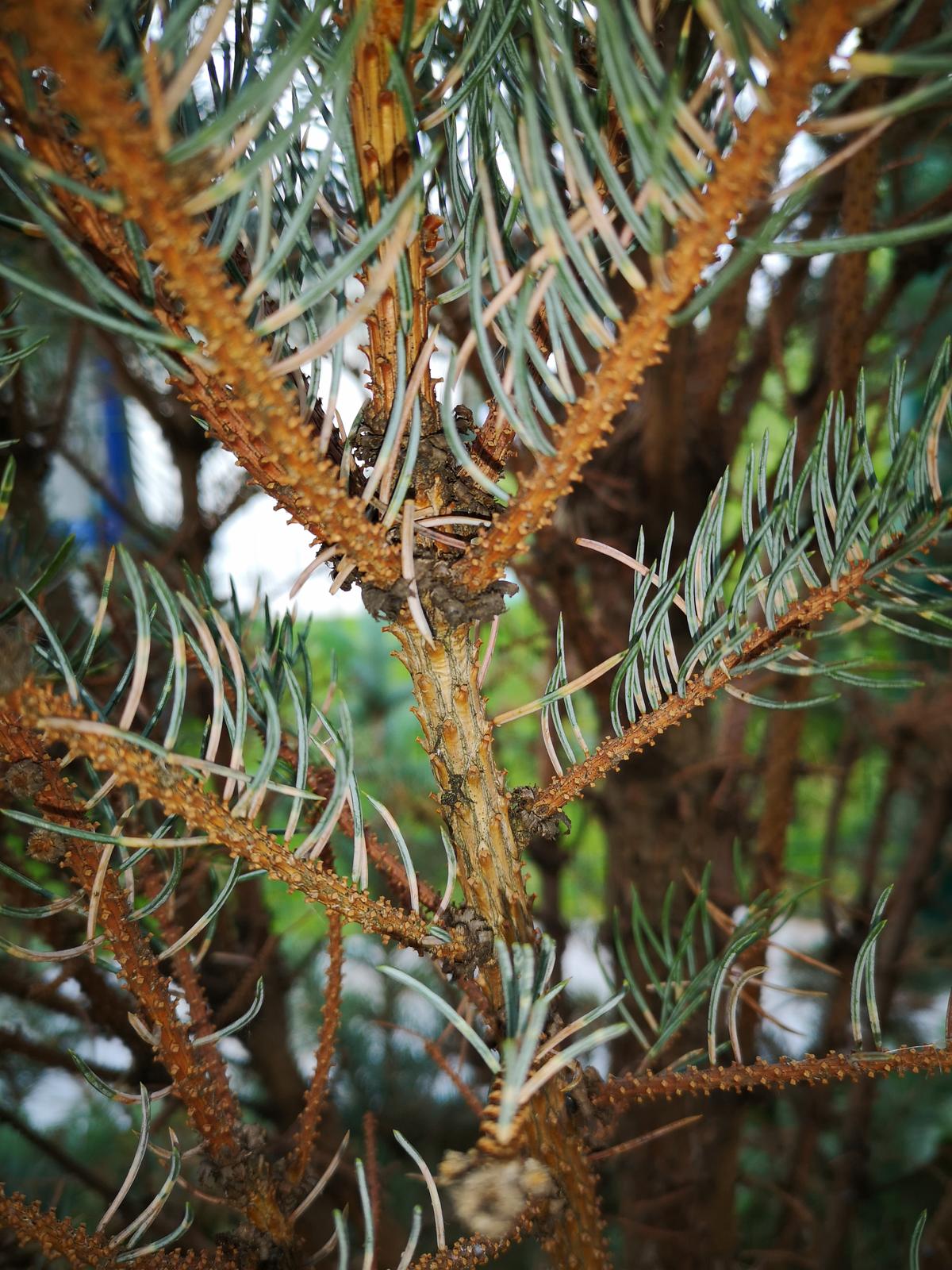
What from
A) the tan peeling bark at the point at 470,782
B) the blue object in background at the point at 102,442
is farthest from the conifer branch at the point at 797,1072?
the blue object in background at the point at 102,442

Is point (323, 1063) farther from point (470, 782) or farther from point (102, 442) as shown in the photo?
point (102, 442)

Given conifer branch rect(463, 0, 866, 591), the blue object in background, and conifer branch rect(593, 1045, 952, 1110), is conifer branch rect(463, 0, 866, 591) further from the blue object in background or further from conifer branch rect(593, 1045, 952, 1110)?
the blue object in background

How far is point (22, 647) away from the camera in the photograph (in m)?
0.17

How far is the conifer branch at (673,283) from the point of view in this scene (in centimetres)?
13

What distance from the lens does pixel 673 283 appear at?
0.50 feet

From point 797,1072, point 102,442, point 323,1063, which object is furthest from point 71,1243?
point 102,442

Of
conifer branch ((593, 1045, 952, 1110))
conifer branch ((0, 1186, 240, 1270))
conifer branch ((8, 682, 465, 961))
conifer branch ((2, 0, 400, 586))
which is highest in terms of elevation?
conifer branch ((2, 0, 400, 586))

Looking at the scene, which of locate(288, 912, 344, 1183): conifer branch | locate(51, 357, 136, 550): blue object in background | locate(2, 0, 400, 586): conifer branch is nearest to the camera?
locate(2, 0, 400, 586): conifer branch

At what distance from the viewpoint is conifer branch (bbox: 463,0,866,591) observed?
0.42 ft

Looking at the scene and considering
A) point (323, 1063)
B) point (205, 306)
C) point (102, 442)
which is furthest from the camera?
point (102, 442)

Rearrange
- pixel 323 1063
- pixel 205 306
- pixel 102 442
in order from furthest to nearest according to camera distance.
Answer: pixel 102 442 < pixel 323 1063 < pixel 205 306

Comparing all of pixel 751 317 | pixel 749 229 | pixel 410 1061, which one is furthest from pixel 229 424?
pixel 410 1061

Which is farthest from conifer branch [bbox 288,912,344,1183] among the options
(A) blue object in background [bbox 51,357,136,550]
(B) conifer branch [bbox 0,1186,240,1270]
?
(A) blue object in background [bbox 51,357,136,550]

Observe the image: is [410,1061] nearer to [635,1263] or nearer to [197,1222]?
[197,1222]
